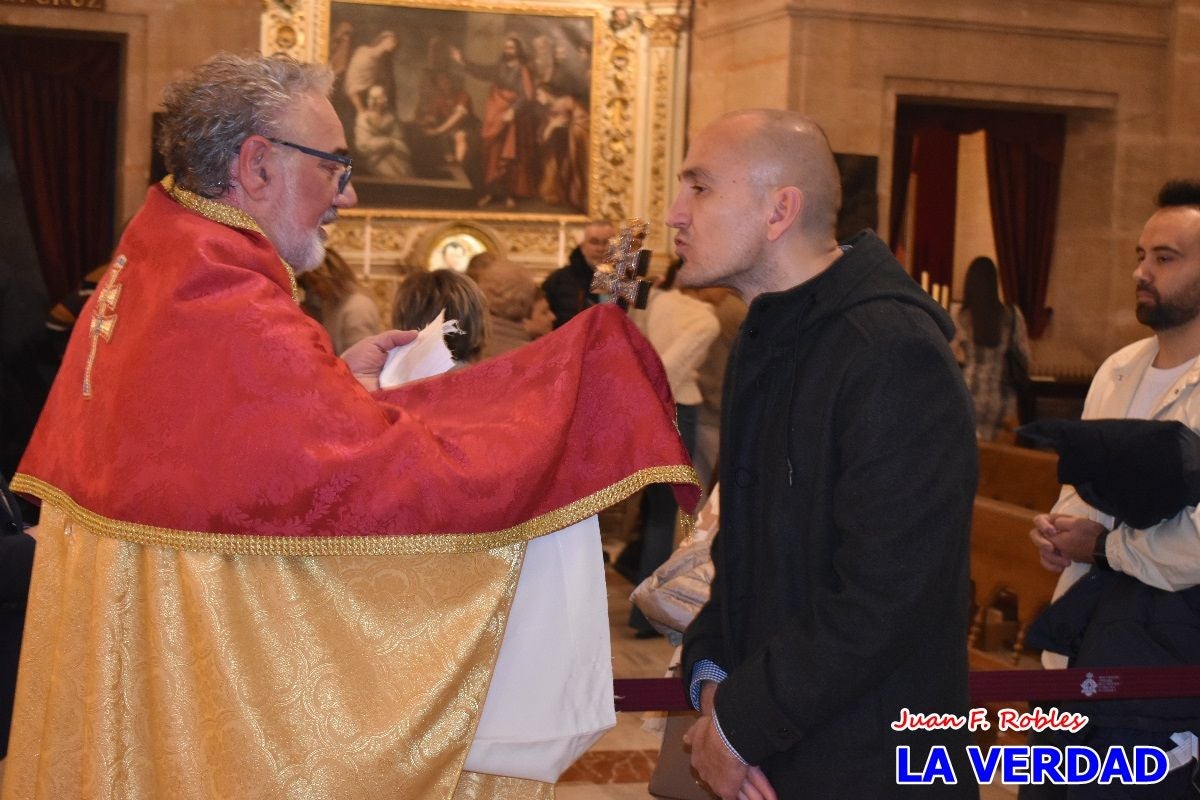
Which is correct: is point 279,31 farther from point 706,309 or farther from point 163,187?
point 163,187

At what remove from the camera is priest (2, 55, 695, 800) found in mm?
2279

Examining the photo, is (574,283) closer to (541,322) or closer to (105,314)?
(541,322)

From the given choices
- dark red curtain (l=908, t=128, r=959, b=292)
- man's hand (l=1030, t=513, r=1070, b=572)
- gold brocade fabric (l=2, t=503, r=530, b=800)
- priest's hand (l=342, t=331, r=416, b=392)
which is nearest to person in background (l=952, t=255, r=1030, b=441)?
dark red curtain (l=908, t=128, r=959, b=292)

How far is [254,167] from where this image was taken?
252 cm

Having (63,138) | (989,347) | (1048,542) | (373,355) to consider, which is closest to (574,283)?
(989,347)

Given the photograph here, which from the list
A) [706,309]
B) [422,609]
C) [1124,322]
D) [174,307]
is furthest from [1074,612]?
[1124,322]

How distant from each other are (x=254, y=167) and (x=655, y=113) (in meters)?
9.98

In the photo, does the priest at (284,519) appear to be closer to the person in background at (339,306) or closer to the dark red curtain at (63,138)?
the person in background at (339,306)

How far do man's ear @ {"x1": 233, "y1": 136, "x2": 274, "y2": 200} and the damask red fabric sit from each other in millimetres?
108

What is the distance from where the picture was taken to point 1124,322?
11070 millimetres

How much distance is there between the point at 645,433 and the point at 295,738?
793 mm

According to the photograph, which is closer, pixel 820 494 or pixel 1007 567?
pixel 820 494

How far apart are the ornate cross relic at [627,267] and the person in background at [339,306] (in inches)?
135

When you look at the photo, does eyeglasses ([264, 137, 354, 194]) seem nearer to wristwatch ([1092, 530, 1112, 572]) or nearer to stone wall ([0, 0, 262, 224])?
wristwatch ([1092, 530, 1112, 572])
